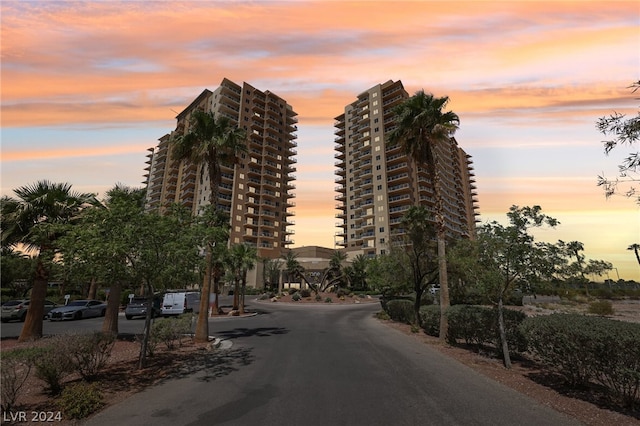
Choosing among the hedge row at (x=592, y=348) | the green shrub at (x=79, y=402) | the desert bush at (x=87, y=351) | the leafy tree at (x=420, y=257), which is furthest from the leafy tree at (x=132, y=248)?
the leafy tree at (x=420, y=257)

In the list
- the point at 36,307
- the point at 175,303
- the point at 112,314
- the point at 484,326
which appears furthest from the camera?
the point at 175,303

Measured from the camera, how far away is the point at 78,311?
25.1 meters

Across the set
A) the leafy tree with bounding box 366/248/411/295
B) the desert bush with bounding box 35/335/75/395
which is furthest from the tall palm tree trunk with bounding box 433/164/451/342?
the desert bush with bounding box 35/335/75/395

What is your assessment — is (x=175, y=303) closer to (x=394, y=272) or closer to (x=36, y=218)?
(x=36, y=218)

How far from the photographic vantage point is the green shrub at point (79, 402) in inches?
248

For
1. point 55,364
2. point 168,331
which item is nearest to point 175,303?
point 168,331

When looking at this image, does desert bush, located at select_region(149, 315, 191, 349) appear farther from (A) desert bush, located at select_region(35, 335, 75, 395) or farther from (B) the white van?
(B) the white van

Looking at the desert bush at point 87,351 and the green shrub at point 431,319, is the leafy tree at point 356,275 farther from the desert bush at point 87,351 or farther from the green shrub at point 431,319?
the desert bush at point 87,351

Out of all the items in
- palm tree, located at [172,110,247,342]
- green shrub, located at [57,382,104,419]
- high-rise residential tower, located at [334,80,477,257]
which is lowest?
green shrub, located at [57,382,104,419]

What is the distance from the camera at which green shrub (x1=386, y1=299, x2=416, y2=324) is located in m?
22.9

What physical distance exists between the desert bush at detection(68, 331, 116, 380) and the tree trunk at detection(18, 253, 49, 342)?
912 centimetres

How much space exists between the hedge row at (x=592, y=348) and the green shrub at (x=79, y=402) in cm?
1098

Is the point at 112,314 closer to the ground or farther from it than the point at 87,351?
farther from it

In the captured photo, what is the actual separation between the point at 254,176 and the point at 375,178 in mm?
36040
